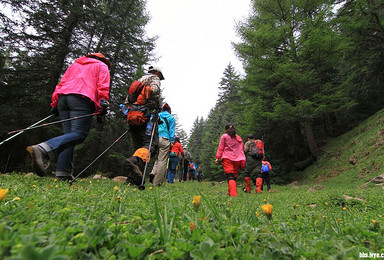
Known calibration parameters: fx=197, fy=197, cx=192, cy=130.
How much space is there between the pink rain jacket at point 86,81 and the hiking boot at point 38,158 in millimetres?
1206

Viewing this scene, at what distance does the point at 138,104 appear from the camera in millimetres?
4324

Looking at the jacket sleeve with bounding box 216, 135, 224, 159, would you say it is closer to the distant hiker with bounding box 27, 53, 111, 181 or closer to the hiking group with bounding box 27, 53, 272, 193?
the hiking group with bounding box 27, 53, 272, 193

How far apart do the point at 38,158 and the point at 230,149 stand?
4913 millimetres

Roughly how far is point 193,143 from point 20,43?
48.5 m

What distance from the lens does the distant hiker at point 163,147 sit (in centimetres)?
506

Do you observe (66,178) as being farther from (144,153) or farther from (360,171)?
(360,171)

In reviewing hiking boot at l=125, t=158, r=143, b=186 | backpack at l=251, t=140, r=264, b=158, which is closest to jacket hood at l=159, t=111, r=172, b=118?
hiking boot at l=125, t=158, r=143, b=186

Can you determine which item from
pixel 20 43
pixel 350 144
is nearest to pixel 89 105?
pixel 20 43

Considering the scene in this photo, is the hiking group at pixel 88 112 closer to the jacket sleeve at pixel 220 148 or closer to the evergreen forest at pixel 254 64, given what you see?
the jacket sleeve at pixel 220 148

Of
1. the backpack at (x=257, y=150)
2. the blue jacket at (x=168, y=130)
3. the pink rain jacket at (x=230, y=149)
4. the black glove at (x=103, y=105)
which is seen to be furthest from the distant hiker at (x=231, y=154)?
the black glove at (x=103, y=105)

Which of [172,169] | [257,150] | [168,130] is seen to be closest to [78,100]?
[168,130]

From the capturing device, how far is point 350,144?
485 inches

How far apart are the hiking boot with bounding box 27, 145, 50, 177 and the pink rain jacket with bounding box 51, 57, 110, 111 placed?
121cm

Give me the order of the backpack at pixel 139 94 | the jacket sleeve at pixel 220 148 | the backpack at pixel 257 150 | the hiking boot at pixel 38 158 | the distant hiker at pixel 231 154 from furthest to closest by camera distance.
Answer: the backpack at pixel 257 150 < the jacket sleeve at pixel 220 148 < the distant hiker at pixel 231 154 < the backpack at pixel 139 94 < the hiking boot at pixel 38 158
